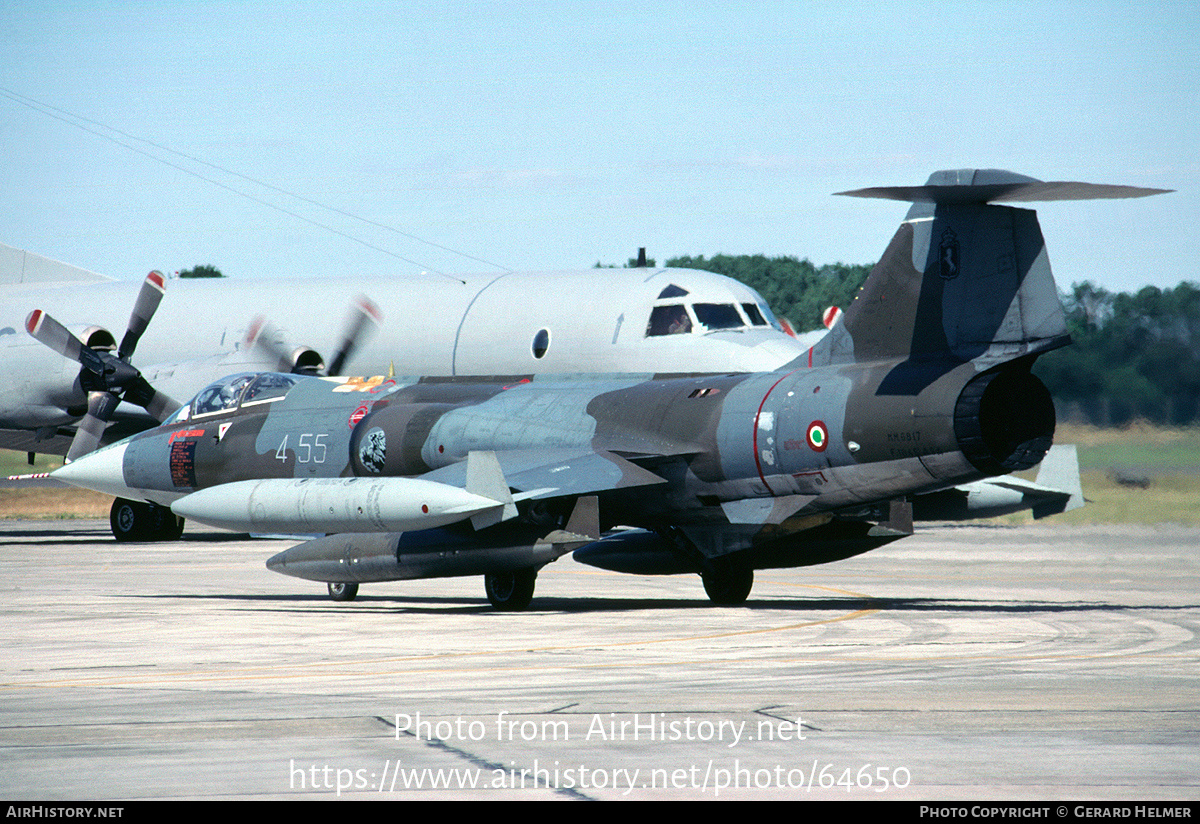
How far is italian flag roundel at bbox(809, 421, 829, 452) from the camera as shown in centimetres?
1664

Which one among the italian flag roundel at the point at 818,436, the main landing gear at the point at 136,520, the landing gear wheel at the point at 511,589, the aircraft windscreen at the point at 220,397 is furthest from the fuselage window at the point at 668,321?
the main landing gear at the point at 136,520

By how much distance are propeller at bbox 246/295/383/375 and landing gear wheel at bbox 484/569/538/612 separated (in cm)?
1283

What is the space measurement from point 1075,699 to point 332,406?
1344cm

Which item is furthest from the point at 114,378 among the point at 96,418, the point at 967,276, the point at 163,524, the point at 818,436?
the point at 967,276

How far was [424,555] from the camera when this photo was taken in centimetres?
1758

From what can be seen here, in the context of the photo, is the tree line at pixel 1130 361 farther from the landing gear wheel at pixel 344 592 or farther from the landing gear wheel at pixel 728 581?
the landing gear wheel at pixel 344 592

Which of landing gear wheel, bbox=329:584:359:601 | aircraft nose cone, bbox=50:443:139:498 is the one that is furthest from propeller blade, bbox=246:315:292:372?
landing gear wheel, bbox=329:584:359:601

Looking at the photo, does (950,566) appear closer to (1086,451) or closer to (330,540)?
(1086,451)

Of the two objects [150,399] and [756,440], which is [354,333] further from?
[756,440]

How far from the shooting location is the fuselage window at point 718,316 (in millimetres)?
27406

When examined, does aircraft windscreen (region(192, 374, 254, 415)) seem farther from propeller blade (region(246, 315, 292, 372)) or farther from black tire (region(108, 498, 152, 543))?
black tire (region(108, 498, 152, 543))

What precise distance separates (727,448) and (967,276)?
3578 mm

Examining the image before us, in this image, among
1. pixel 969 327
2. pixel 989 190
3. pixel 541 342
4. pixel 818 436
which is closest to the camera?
pixel 989 190

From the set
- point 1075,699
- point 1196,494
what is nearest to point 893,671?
point 1075,699
